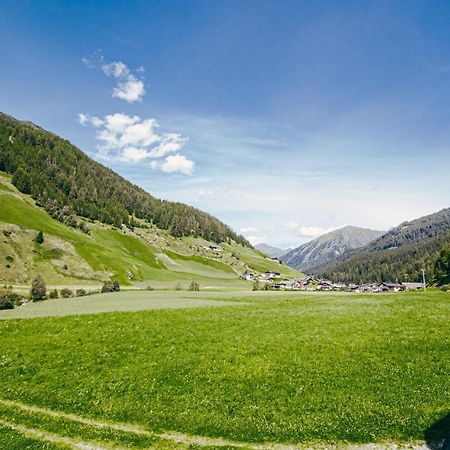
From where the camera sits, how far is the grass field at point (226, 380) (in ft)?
68.2

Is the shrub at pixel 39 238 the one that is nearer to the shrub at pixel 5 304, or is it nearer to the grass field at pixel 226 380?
the shrub at pixel 5 304

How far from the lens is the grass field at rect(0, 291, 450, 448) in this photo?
2078cm

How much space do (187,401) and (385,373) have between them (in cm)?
1442

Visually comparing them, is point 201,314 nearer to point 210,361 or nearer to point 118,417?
point 210,361

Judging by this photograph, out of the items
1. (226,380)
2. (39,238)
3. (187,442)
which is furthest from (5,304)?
(39,238)

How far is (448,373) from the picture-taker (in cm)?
2470

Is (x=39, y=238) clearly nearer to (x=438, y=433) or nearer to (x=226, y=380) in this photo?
(x=226, y=380)

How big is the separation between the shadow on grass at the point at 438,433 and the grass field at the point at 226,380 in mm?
183

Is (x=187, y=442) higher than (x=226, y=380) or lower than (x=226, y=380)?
lower

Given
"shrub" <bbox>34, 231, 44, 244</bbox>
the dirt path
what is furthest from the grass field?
"shrub" <bbox>34, 231, 44, 244</bbox>

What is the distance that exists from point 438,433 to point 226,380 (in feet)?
44.3

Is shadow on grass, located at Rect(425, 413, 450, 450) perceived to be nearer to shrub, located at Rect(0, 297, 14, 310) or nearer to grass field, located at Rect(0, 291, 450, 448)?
grass field, located at Rect(0, 291, 450, 448)

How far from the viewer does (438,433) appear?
65.0 ft

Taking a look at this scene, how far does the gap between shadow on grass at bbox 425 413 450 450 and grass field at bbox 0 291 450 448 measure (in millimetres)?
183
